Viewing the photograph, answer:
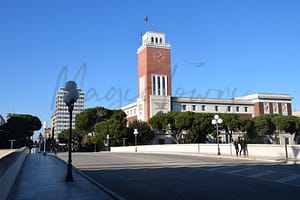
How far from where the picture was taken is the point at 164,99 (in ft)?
311

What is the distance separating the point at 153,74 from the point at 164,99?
30.2 ft

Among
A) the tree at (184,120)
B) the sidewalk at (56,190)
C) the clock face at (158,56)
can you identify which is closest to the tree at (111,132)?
the tree at (184,120)

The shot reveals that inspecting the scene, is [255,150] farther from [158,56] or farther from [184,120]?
[158,56]

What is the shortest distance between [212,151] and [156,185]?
27.1m

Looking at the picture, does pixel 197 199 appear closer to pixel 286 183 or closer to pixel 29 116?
pixel 286 183

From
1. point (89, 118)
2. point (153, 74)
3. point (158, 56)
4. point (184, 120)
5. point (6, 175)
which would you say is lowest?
point (6, 175)

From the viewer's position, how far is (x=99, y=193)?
1034 cm

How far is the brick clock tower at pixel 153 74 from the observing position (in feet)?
321

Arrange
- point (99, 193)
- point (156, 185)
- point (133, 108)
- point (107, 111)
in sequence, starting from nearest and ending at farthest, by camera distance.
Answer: point (99, 193), point (156, 185), point (107, 111), point (133, 108)

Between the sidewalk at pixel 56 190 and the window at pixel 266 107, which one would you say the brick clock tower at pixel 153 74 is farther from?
the sidewalk at pixel 56 190

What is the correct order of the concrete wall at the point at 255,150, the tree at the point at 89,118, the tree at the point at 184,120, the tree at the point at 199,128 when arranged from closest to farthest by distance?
the concrete wall at the point at 255,150 → the tree at the point at 199,128 → the tree at the point at 184,120 → the tree at the point at 89,118

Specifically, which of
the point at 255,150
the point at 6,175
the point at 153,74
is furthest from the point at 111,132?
the point at 6,175

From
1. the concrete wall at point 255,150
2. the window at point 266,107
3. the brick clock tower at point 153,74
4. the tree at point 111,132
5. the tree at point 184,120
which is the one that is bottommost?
the concrete wall at point 255,150

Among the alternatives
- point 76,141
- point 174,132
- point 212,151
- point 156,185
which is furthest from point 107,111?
point 156,185
